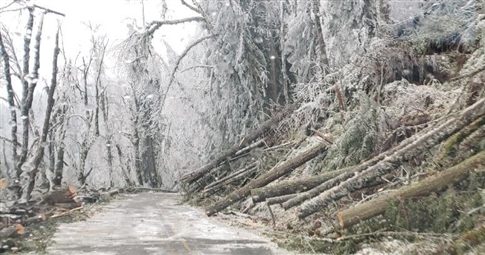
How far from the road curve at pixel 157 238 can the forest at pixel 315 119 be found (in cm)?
80

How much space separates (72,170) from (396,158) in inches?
1246

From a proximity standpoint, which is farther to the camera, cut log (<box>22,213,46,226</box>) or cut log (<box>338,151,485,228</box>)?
cut log (<box>22,213,46,226</box>)

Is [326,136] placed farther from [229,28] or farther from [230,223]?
[229,28]

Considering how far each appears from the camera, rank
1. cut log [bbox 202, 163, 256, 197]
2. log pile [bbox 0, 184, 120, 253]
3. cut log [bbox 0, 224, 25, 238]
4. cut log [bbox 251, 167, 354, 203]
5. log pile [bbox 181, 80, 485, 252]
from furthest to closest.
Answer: cut log [bbox 202, 163, 256, 197] → cut log [bbox 251, 167, 354, 203] → log pile [bbox 0, 184, 120, 253] → cut log [bbox 0, 224, 25, 238] → log pile [bbox 181, 80, 485, 252]

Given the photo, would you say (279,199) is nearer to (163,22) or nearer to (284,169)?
(284,169)

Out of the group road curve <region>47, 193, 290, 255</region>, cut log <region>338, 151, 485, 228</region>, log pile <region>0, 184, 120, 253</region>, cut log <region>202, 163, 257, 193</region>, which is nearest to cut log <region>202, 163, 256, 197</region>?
cut log <region>202, 163, 257, 193</region>

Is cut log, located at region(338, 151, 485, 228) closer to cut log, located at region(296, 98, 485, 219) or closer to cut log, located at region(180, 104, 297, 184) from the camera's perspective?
cut log, located at region(296, 98, 485, 219)

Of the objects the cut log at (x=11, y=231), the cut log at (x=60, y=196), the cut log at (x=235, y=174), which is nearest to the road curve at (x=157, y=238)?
the cut log at (x=11, y=231)

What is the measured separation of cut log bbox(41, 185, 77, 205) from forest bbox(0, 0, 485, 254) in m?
0.07

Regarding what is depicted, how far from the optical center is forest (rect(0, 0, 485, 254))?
8.23m

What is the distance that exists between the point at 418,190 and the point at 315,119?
31.3 feet

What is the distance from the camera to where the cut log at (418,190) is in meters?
7.81

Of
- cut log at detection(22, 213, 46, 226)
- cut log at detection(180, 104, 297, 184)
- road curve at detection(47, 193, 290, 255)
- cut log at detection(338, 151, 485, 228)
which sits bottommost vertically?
road curve at detection(47, 193, 290, 255)

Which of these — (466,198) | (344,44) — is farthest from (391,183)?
(344,44)
